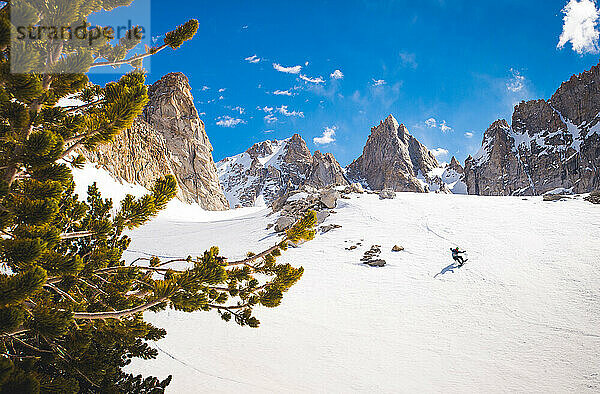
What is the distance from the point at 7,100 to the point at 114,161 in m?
46.5

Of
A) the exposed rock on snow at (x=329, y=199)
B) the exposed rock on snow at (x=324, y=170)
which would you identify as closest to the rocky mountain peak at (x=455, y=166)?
the exposed rock on snow at (x=324, y=170)

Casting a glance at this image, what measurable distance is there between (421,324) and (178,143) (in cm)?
6784

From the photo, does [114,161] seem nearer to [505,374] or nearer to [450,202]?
[450,202]

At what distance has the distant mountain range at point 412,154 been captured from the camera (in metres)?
56.1

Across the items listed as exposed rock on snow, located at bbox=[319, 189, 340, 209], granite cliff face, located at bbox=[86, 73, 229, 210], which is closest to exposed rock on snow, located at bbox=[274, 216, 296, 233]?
exposed rock on snow, located at bbox=[319, 189, 340, 209]

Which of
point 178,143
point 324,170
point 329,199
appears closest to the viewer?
point 329,199

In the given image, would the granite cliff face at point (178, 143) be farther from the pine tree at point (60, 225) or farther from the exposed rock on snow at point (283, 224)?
the pine tree at point (60, 225)

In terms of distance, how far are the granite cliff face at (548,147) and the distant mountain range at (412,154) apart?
1.08ft

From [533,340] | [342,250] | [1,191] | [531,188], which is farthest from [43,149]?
[531,188]

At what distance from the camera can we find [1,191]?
292 cm

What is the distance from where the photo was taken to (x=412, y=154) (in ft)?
613

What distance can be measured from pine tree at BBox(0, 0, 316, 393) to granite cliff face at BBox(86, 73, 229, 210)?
5135cm

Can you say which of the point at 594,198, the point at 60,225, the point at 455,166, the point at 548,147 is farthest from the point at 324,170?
the point at 60,225

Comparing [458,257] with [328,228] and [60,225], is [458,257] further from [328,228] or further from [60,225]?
[60,225]
